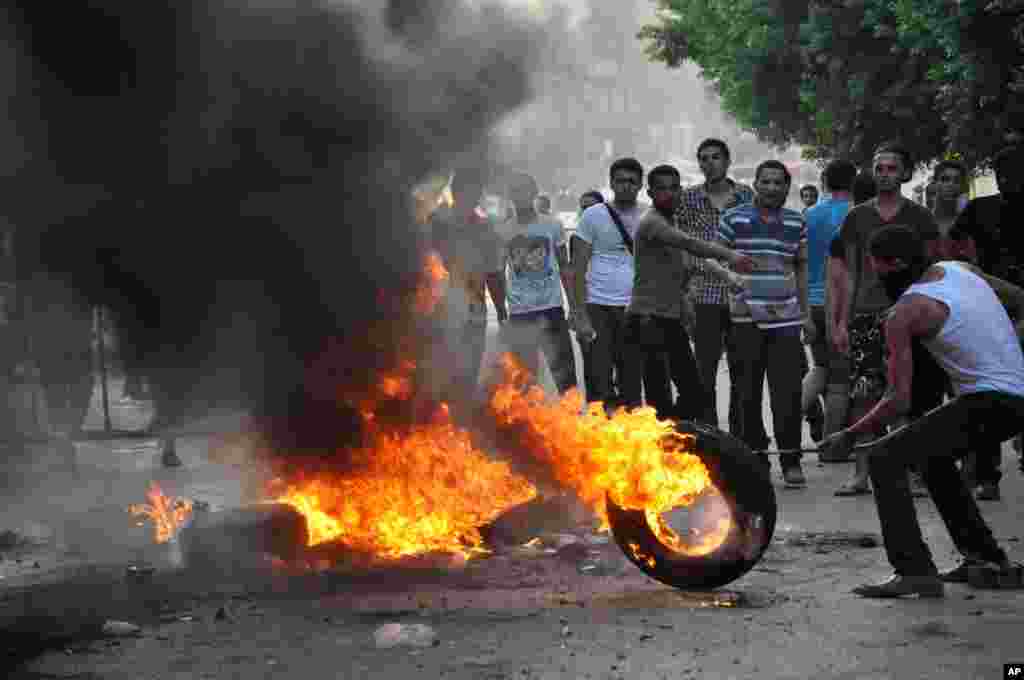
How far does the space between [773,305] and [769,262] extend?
27 centimetres

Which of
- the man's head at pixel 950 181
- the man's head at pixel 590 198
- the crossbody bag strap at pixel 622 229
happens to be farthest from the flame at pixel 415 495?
the man's head at pixel 590 198

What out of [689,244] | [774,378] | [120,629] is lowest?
[120,629]

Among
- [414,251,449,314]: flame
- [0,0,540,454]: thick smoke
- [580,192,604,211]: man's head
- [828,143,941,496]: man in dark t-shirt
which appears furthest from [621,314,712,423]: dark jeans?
[580,192,604,211]: man's head

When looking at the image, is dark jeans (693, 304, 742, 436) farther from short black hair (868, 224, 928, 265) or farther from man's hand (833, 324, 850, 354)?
short black hair (868, 224, 928, 265)

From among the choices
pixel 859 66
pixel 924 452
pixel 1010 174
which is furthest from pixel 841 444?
pixel 859 66

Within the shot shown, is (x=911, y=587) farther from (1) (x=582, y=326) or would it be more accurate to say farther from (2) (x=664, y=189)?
(1) (x=582, y=326)

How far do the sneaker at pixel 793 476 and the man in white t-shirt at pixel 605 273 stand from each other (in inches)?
58.4

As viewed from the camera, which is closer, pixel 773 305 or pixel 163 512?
pixel 163 512

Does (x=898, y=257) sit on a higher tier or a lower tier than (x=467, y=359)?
higher

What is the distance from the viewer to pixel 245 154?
9.27m

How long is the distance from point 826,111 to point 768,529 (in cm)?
1709

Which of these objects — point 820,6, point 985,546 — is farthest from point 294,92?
point 820,6

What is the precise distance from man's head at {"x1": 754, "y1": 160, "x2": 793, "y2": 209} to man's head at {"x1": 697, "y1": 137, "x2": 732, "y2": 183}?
25.6 inches

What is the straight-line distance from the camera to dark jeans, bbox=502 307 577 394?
13.0 metres
